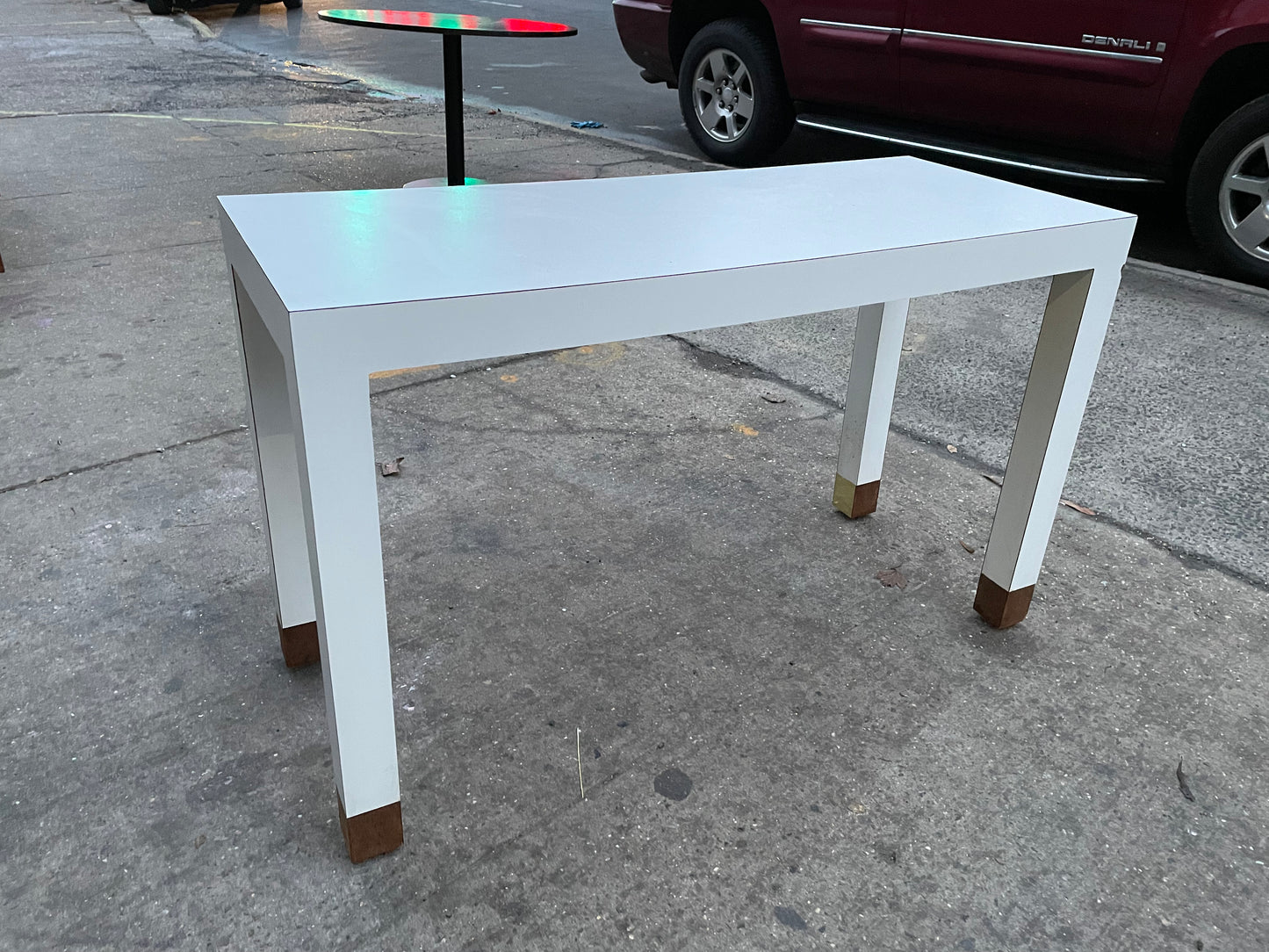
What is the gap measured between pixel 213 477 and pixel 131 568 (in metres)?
0.37

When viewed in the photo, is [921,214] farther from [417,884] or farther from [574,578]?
[417,884]

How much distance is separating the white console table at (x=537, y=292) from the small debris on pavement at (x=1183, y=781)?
0.39m

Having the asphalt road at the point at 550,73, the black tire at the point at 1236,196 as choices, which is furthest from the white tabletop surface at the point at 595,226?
the asphalt road at the point at 550,73

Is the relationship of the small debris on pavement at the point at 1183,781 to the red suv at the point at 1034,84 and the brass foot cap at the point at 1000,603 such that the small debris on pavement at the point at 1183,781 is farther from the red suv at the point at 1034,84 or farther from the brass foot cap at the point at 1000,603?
the red suv at the point at 1034,84

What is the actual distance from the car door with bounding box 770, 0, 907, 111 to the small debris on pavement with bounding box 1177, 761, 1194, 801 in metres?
3.63

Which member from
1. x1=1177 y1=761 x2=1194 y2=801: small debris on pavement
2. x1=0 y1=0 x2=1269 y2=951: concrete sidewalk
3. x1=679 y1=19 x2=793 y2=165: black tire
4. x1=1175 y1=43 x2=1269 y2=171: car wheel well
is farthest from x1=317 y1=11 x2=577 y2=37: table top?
x1=1177 y1=761 x2=1194 y2=801: small debris on pavement

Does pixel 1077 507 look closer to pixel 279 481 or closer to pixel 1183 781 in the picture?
pixel 1183 781

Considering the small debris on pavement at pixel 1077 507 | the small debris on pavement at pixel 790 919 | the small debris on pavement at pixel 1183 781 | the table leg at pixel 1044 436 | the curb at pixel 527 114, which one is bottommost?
the small debris on pavement at pixel 790 919

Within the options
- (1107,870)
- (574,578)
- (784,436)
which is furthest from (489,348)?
(784,436)

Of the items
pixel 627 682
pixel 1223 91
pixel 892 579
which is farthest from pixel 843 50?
pixel 627 682

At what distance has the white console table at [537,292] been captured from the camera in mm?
1062

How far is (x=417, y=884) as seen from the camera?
130cm

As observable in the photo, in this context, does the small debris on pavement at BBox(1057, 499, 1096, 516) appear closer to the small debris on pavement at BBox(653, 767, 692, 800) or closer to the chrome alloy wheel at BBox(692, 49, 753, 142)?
the small debris on pavement at BBox(653, 767, 692, 800)

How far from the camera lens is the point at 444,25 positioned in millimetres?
4113
